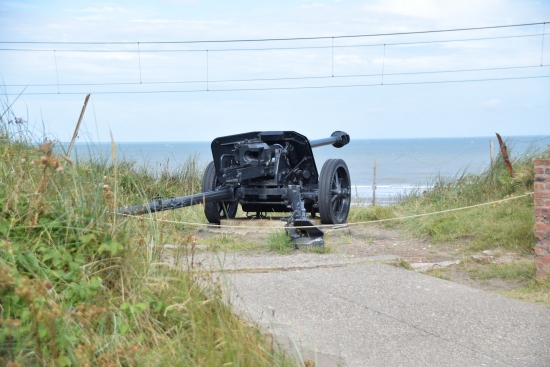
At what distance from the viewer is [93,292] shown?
3.99 m

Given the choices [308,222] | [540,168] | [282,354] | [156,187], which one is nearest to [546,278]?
[540,168]

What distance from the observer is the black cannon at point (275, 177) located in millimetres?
10078

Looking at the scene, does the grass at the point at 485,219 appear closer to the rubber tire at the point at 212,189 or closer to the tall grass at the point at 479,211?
the tall grass at the point at 479,211

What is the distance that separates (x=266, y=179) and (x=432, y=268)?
3.08m

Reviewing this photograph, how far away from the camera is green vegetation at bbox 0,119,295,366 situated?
359cm

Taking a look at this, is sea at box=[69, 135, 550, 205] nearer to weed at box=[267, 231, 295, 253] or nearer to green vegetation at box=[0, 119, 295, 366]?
green vegetation at box=[0, 119, 295, 366]

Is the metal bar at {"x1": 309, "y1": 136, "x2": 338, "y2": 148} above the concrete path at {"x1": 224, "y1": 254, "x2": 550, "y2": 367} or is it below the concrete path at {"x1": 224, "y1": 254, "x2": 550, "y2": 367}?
above

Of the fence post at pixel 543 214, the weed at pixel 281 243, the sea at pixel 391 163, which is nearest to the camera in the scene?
the fence post at pixel 543 214

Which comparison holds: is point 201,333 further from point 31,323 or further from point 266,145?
point 266,145

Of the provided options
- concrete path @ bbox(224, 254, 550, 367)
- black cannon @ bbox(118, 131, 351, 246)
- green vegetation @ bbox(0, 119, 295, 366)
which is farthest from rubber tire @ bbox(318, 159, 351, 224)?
green vegetation @ bbox(0, 119, 295, 366)

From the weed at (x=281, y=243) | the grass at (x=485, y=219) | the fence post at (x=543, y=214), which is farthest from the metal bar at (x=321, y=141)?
the fence post at (x=543, y=214)

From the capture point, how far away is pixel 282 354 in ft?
13.5

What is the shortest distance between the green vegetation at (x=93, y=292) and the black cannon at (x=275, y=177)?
508 centimetres

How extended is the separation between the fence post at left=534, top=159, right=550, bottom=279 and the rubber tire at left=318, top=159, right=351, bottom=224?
11.9ft
